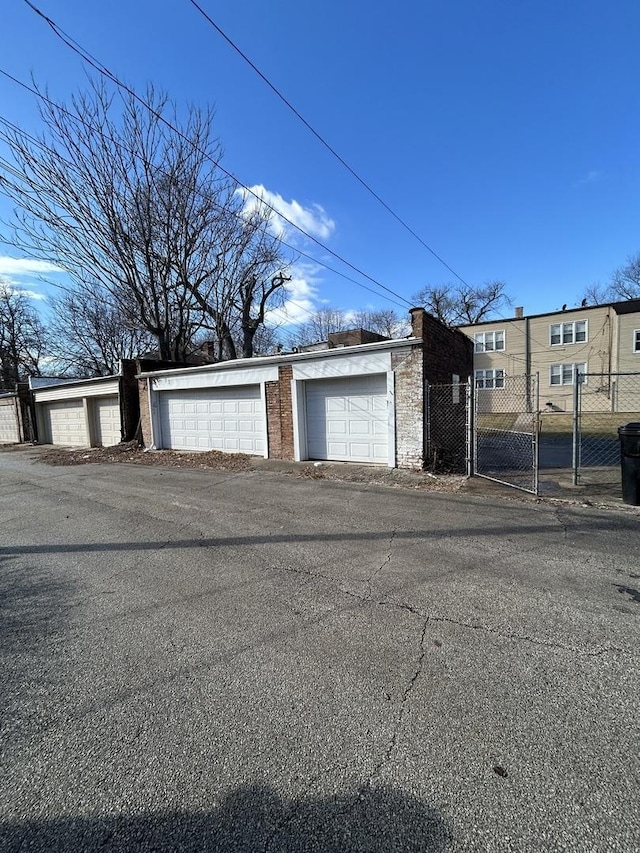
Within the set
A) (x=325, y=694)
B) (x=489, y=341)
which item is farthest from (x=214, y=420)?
(x=489, y=341)

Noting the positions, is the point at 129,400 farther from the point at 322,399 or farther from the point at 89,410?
Answer: the point at 322,399

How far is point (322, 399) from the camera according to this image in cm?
977

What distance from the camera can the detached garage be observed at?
51.4ft

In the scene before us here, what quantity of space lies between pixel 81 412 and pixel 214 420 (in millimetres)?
9060

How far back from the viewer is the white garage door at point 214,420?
11.1 m

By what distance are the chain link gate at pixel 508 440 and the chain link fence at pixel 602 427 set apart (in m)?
0.89

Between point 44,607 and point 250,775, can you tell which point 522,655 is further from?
point 44,607

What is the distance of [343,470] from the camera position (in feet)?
28.4

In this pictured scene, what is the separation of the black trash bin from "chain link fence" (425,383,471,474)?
245cm

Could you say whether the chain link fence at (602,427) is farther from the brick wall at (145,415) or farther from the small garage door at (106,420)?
the small garage door at (106,420)

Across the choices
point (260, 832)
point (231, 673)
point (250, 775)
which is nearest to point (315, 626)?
point (231, 673)

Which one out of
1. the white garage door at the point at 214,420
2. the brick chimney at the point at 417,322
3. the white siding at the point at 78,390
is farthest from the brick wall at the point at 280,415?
the white siding at the point at 78,390

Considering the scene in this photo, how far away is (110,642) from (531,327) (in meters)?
28.9

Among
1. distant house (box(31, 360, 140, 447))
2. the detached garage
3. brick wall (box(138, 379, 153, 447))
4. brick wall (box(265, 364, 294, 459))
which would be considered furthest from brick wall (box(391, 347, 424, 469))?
the detached garage
